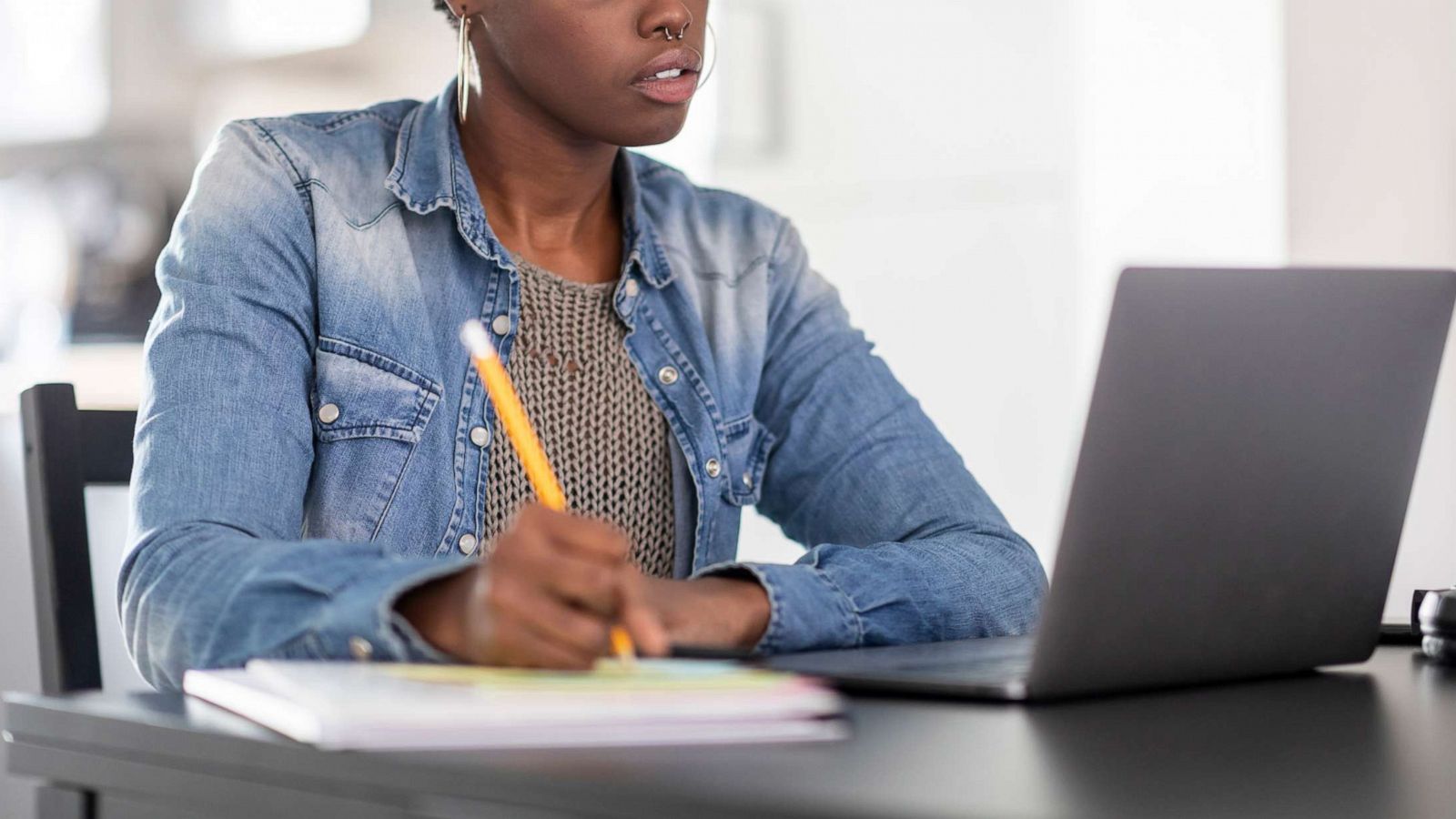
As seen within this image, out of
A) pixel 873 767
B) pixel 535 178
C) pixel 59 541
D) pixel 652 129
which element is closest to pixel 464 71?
pixel 535 178

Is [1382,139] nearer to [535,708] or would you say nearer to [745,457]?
[745,457]

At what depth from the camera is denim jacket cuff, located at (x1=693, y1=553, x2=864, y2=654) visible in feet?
3.05

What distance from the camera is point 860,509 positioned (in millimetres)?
1372

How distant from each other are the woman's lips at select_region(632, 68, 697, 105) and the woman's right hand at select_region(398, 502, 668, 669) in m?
0.68

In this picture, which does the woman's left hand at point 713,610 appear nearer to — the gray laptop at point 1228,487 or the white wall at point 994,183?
the gray laptop at point 1228,487

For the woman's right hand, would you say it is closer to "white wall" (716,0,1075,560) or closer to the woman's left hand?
the woman's left hand

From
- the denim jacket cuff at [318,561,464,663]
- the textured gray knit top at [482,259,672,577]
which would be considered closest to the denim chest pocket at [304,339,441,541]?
the textured gray knit top at [482,259,672,577]

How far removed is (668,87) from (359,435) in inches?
14.2

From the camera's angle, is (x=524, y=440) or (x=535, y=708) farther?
(x=524, y=440)

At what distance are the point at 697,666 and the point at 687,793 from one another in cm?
20

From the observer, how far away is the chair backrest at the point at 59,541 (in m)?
0.98

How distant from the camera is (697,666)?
692 mm

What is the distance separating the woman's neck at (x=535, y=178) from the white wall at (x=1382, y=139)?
1084 millimetres

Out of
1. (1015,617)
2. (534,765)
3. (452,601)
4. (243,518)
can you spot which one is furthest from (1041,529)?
(534,765)
